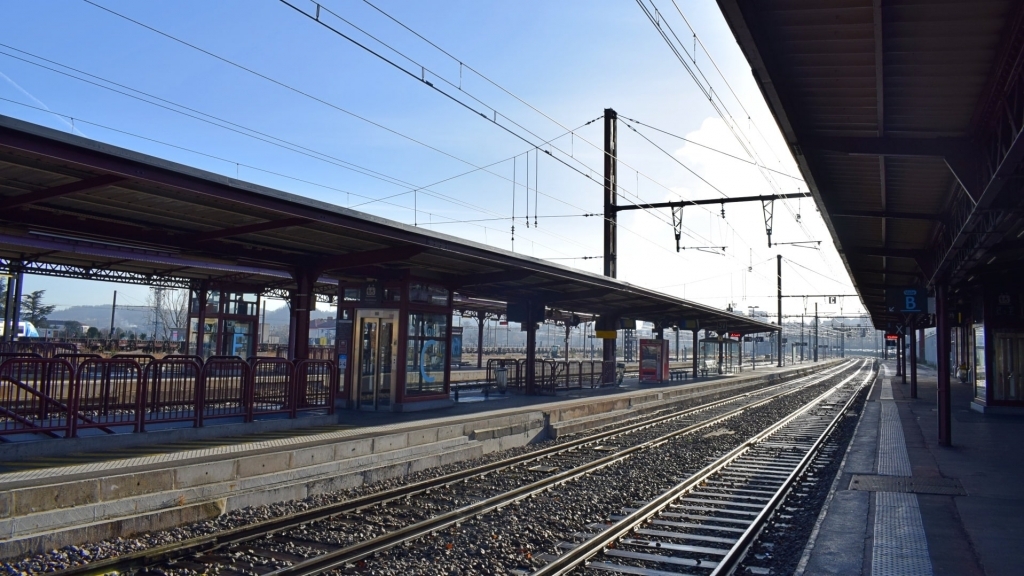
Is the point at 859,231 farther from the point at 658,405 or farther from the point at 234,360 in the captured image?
the point at 234,360

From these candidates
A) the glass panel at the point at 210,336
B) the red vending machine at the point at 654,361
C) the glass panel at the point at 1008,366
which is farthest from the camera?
the red vending machine at the point at 654,361


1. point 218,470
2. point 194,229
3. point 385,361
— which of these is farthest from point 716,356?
point 218,470

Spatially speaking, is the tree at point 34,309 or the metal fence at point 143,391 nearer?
the metal fence at point 143,391

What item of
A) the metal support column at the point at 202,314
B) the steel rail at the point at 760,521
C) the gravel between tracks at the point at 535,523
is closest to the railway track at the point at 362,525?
the gravel between tracks at the point at 535,523

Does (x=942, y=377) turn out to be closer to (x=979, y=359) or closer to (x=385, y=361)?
(x=979, y=359)

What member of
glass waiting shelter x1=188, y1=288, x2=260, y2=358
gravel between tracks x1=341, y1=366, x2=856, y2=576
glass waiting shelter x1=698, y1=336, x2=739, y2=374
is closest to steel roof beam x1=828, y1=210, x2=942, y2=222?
gravel between tracks x1=341, y1=366, x2=856, y2=576

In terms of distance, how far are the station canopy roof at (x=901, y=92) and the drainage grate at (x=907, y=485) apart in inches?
139

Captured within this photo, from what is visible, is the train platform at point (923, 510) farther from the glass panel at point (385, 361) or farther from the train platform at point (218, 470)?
the glass panel at point (385, 361)

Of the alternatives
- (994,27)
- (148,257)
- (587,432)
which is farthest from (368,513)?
(148,257)

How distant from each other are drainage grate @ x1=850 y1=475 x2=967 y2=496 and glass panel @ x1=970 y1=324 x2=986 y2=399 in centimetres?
1218

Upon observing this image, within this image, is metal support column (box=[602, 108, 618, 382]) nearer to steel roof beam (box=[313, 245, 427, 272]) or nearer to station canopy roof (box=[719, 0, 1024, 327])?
steel roof beam (box=[313, 245, 427, 272])

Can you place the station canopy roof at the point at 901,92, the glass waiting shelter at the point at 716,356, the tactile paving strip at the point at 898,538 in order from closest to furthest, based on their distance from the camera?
the station canopy roof at the point at 901,92 → the tactile paving strip at the point at 898,538 → the glass waiting shelter at the point at 716,356

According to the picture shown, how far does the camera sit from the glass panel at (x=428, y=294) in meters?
16.0

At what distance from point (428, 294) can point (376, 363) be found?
199cm
